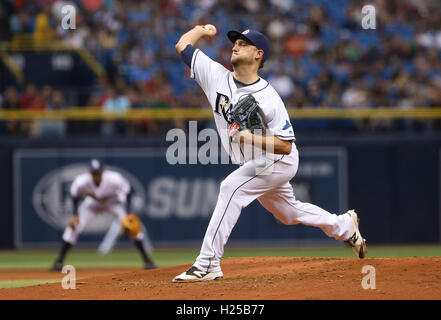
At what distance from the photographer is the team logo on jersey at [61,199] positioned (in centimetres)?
1435

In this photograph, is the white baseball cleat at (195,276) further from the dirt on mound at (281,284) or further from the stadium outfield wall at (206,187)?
the stadium outfield wall at (206,187)

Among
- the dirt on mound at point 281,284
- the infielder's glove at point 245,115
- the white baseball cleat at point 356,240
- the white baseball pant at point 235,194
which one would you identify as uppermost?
the infielder's glove at point 245,115

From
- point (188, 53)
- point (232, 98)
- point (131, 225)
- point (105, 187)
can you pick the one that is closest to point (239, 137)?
point (232, 98)

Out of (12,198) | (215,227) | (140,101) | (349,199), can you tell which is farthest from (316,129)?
(215,227)

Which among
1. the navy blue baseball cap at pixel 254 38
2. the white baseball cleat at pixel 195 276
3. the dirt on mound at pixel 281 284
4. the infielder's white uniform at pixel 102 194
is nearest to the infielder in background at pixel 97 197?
the infielder's white uniform at pixel 102 194

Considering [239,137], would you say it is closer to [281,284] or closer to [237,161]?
[237,161]

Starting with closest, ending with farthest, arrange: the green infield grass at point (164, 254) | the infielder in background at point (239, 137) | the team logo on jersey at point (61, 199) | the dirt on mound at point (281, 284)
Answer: the dirt on mound at point (281, 284)
the infielder in background at point (239, 137)
the green infield grass at point (164, 254)
the team logo on jersey at point (61, 199)

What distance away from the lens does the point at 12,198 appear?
1448 cm

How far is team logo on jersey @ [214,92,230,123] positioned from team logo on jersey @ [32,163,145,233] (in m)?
8.15

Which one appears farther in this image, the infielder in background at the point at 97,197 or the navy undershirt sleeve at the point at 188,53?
the infielder in background at the point at 97,197

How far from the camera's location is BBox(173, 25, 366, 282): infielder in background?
6211mm

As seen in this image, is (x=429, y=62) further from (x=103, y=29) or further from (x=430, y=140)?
(x=103, y=29)

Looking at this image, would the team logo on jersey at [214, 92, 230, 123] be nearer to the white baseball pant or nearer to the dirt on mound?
the white baseball pant

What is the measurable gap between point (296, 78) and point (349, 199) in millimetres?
A: 2804
